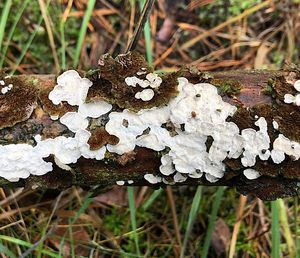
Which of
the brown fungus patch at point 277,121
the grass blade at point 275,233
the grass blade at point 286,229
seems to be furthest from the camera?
the grass blade at point 286,229

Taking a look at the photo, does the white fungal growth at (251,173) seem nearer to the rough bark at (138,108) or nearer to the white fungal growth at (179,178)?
the rough bark at (138,108)

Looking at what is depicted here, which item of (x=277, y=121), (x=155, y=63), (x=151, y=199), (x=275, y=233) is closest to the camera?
(x=277, y=121)

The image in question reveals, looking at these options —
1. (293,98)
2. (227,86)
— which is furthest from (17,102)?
(293,98)

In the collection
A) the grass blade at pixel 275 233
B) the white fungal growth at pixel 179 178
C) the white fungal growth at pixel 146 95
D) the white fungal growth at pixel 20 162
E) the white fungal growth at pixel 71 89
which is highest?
the white fungal growth at pixel 71 89

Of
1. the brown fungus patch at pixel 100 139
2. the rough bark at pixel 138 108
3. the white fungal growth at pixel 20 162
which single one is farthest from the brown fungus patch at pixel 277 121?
the white fungal growth at pixel 20 162

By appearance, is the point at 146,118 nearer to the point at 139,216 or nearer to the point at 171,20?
the point at 139,216

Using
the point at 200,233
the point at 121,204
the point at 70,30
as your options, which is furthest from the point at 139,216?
the point at 70,30

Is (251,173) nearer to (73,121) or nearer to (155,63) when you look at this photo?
(73,121)

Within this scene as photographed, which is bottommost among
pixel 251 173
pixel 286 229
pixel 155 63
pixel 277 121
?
pixel 286 229
